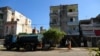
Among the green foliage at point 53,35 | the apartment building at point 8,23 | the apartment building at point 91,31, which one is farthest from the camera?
the apartment building at point 8,23

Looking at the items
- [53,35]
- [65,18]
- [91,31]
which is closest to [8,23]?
[65,18]

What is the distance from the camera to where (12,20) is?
62.1 meters

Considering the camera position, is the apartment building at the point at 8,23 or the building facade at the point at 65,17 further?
the apartment building at the point at 8,23

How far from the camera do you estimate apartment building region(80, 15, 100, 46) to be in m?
45.2

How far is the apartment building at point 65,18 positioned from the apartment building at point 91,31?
2908 millimetres

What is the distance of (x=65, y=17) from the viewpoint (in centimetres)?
5206

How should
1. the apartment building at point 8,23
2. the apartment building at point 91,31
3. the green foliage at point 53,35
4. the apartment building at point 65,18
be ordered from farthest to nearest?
1. the apartment building at point 8,23
2. the apartment building at point 65,18
3. the apartment building at point 91,31
4. the green foliage at point 53,35

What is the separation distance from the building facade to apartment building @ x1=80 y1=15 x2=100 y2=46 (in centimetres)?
316

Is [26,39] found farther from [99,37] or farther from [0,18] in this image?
[0,18]

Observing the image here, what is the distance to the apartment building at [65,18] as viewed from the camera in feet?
167

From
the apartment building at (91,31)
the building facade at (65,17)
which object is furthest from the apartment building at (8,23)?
the apartment building at (91,31)

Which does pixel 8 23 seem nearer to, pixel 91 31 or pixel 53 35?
pixel 91 31

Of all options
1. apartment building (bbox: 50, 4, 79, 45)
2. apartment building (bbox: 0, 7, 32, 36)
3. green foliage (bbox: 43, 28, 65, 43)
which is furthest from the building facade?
green foliage (bbox: 43, 28, 65, 43)

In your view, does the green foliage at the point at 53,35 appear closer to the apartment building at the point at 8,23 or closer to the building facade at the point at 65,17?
the building facade at the point at 65,17
